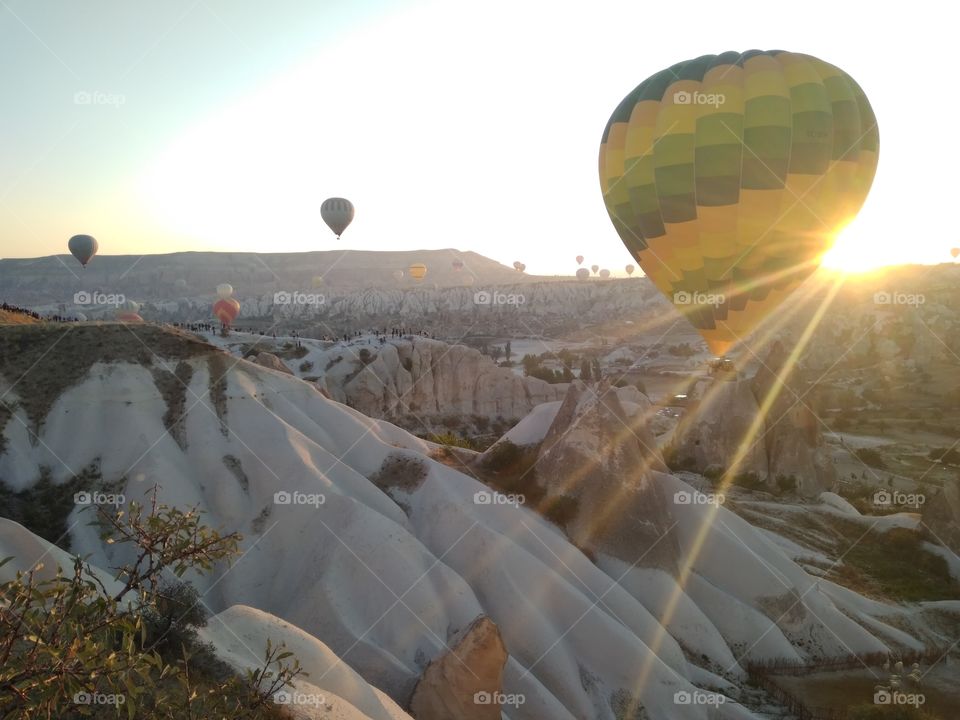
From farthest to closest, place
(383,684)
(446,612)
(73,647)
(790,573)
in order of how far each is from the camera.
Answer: (790,573) < (446,612) < (383,684) < (73,647)

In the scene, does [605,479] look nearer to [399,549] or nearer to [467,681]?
[399,549]

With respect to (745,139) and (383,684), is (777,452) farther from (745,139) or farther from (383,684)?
(383,684)

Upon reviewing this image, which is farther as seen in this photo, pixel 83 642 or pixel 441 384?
pixel 441 384

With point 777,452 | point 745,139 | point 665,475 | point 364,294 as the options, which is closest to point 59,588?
point 665,475

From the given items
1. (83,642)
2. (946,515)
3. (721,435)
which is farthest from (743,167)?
(83,642)

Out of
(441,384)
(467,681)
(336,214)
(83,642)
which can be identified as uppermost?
(336,214)

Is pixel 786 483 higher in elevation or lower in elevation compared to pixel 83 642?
lower

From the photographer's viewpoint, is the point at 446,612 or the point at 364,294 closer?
the point at 446,612

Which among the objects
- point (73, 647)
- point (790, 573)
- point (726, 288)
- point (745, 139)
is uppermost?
point (745, 139)

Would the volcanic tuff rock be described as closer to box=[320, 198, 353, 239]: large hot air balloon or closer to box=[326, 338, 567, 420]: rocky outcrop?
box=[326, 338, 567, 420]: rocky outcrop
